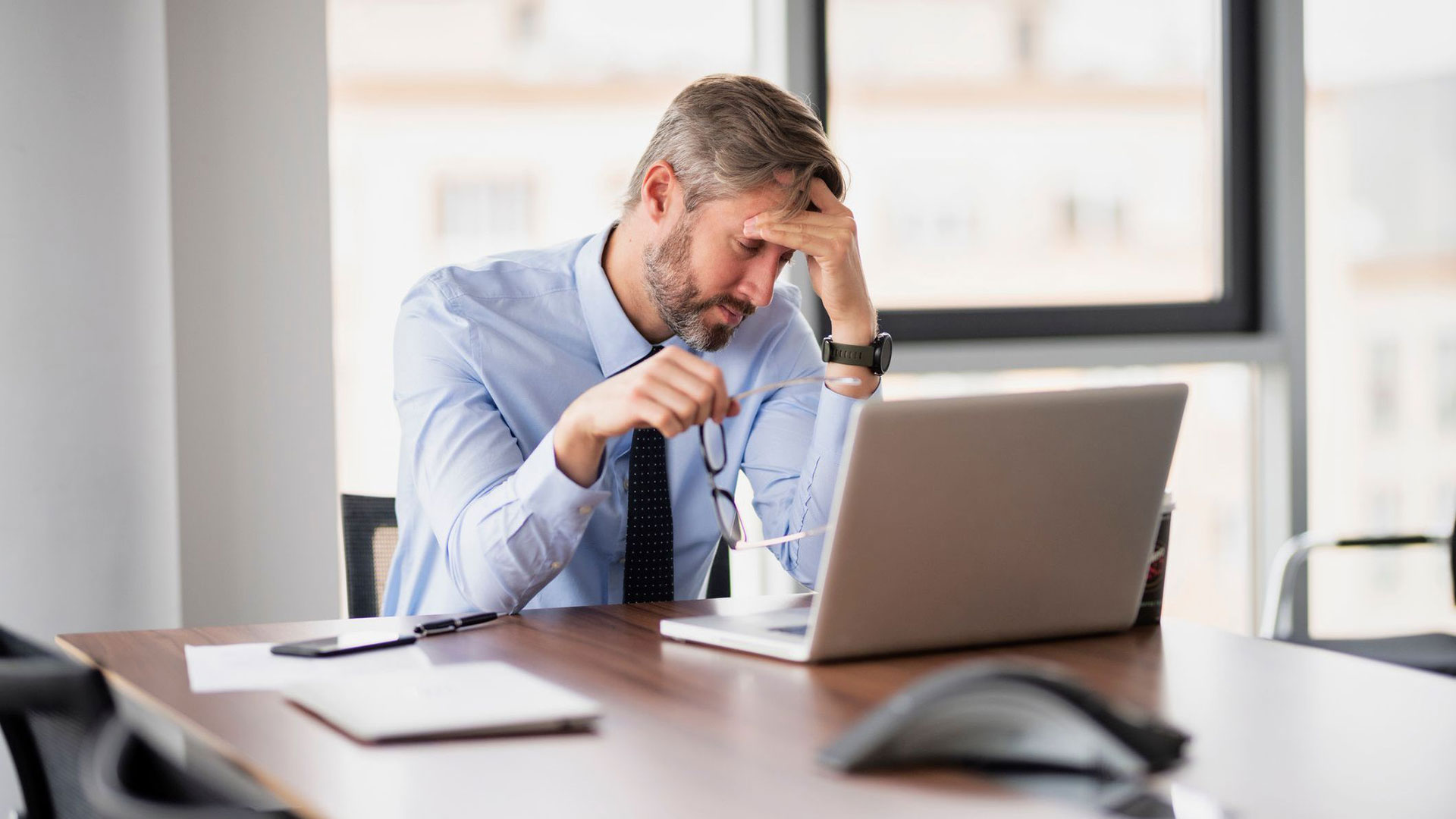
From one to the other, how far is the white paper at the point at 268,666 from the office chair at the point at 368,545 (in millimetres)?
564

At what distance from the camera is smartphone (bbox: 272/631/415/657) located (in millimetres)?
1264

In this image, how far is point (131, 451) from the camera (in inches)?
95.4

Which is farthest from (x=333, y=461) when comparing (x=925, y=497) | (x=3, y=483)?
(x=925, y=497)

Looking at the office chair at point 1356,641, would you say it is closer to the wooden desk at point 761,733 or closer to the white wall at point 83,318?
the wooden desk at point 761,733

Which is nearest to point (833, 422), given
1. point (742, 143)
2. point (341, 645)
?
point (742, 143)

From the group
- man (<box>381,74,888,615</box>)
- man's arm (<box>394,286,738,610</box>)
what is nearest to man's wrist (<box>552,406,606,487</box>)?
man's arm (<box>394,286,738,610</box>)

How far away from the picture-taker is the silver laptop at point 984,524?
115 cm

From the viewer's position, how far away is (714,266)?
1843mm

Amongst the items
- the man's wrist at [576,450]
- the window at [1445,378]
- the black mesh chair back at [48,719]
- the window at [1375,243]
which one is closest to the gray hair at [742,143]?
the man's wrist at [576,450]

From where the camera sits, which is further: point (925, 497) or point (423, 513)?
point (423, 513)

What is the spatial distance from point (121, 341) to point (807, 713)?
70.6 inches

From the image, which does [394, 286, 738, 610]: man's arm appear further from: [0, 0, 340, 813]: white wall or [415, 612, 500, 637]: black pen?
[0, 0, 340, 813]: white wall

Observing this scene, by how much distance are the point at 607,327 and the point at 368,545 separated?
446mm

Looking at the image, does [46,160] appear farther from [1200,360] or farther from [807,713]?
[1200,360]
